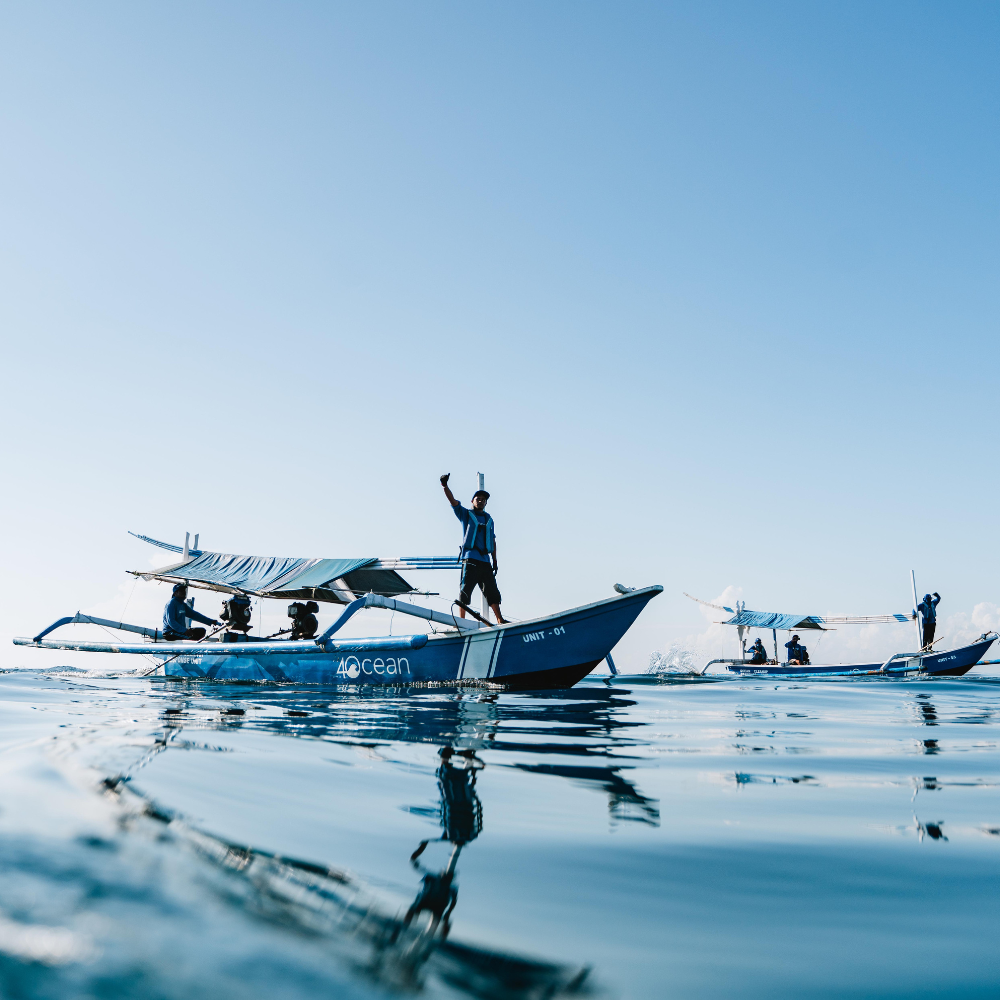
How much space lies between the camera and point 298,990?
85cm

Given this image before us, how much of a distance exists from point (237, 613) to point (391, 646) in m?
5.38

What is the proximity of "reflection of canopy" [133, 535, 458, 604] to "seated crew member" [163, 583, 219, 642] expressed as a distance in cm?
32

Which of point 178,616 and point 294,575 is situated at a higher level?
point 294,575

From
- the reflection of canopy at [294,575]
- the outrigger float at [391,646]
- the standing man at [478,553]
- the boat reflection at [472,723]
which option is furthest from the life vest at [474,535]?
the boat reflection at [472,723]

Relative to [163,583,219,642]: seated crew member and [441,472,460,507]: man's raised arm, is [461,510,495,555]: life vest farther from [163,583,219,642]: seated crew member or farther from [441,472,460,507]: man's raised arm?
[163,583,219,642]: seated crew member

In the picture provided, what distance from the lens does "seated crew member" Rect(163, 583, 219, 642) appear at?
13.1m

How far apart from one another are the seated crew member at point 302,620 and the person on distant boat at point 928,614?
17.0m

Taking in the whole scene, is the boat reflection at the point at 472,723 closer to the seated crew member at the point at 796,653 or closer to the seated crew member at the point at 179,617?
the seated crew member at the point at 179,617

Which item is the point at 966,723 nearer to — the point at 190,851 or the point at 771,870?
the point at 771,870

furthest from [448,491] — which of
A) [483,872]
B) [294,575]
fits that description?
[483,872]

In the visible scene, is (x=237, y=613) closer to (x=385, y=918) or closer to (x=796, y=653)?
(x=385, y=918)

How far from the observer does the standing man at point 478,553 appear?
9.80 metres

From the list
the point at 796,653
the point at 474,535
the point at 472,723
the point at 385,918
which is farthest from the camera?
the point at 796,653

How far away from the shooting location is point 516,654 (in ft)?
28.4
